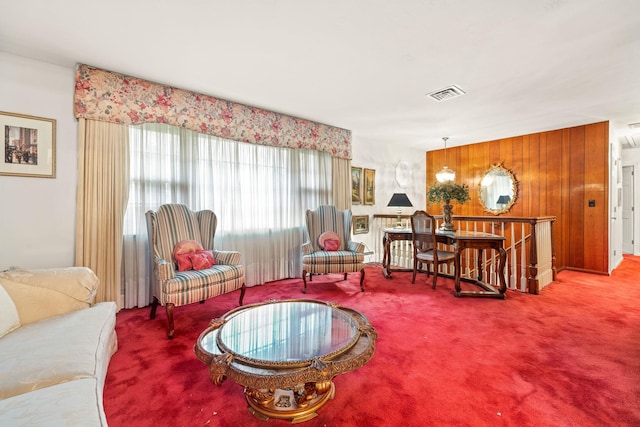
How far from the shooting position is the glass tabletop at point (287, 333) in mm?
1423

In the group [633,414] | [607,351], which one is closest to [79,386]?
[633,414]

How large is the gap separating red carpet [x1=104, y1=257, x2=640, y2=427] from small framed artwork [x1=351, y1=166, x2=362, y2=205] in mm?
2443

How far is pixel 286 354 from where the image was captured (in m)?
1.44

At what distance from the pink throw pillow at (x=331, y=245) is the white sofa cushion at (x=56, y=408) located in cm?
296

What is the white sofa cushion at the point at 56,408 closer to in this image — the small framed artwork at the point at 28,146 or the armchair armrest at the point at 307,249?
the small framed artwork at the point at 28,146

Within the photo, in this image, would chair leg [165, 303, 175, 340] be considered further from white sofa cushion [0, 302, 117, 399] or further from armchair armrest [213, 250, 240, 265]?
armchair armrest [213, 250, 240, 265]

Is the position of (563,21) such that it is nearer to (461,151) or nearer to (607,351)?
(607,351)

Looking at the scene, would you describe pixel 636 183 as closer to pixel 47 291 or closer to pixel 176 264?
pixel 176 264

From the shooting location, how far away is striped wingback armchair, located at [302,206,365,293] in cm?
357

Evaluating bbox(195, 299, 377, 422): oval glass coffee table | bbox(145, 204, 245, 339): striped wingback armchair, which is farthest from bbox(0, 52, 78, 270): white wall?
bbox(195, 299, 377, 422): oval glass coffee table

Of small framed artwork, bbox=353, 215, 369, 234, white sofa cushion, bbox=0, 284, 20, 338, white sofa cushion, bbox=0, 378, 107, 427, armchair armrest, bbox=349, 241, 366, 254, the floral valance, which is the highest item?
the floral valance

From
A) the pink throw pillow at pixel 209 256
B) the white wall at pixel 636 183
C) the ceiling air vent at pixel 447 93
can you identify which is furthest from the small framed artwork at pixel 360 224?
the white wall at pixel 636 183

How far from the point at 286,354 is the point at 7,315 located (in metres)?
1.54

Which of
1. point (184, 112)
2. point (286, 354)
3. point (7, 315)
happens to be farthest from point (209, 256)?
point (286, 354)
